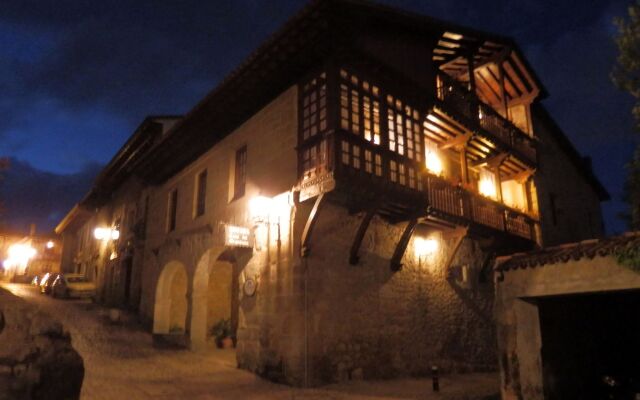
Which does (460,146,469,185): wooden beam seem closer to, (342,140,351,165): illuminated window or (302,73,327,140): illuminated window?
(342,140,351,165): illuminated window

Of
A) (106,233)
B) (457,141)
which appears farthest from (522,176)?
(106,233)

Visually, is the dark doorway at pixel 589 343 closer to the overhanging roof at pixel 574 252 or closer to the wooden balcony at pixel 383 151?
the overhanging roof at pixel 574 252

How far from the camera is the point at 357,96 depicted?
38.3 feet

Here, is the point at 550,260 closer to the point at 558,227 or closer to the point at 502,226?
the point at 502,226

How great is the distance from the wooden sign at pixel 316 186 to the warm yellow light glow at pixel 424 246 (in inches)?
176

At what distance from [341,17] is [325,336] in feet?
24.0

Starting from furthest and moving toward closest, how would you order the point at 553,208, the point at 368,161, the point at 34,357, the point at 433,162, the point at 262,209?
the point at 553,208 → the point at 433,162 → the point at 262,209 → the point at 368,161 → the point at 34,357

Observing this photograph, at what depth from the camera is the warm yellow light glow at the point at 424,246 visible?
13953mm

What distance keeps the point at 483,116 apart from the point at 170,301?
526 inches

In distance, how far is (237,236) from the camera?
40.4 ft

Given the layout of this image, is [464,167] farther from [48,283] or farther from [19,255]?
[19,255]

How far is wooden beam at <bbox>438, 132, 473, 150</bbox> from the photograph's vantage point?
15.1 m

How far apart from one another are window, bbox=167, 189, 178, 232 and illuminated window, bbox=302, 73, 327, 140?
8841 mm

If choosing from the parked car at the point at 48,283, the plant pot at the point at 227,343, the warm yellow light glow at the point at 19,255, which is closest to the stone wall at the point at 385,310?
the plant pot at the point at 227,343
